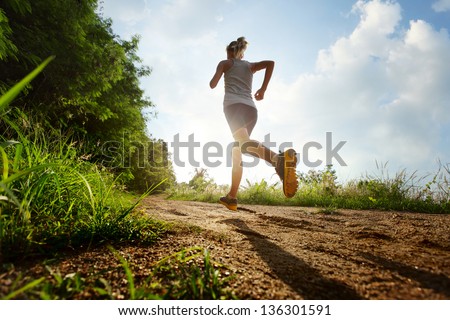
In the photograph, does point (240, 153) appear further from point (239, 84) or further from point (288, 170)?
point (239, 84)

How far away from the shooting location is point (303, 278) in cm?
97

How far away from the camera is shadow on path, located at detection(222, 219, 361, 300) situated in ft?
2.77

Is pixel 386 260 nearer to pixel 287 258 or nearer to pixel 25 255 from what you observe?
pixel 287 258

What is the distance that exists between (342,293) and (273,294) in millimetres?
236

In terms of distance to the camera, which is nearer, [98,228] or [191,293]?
[191,293]

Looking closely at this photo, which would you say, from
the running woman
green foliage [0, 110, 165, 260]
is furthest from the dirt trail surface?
the running woman

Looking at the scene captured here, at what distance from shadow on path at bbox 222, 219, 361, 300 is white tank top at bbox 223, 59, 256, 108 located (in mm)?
2057

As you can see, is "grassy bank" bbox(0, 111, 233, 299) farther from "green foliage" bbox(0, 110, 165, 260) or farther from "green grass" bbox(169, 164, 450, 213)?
"green grass" bbox(169, 164, 450, 213)

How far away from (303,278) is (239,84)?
2546mm

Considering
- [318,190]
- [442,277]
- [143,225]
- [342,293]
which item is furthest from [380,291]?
[318,190]

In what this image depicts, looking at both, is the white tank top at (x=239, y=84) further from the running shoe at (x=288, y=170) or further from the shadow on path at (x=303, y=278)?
the shadow on path at (x=303, y=278)

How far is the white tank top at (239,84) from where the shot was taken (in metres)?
3.05

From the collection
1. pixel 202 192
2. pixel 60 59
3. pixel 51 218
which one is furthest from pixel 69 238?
pixel 202 192

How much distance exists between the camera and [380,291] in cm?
85
